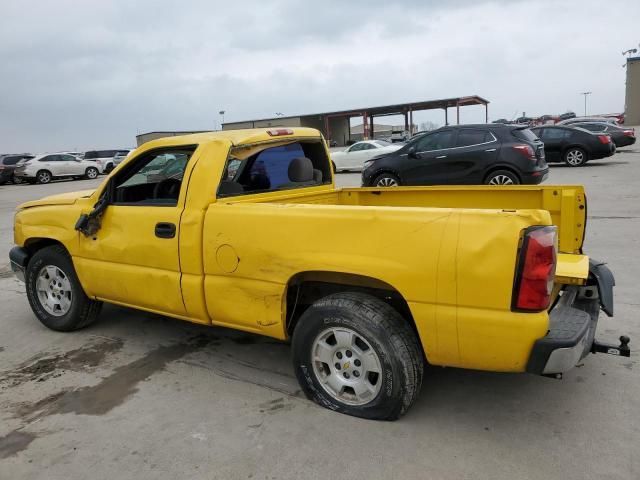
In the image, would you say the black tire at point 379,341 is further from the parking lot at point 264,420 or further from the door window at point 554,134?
the door window at point 554,134

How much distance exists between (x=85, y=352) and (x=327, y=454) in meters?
2.50

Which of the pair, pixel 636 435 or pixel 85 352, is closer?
pixel 636 435

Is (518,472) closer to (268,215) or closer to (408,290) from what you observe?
(408,290)

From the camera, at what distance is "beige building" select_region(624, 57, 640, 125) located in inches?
2190

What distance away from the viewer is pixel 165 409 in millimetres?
3295

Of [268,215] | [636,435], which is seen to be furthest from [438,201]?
[636,435]

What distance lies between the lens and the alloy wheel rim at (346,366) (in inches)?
117

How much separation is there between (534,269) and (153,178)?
3.25 m

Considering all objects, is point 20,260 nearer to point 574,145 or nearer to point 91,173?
point 574,145

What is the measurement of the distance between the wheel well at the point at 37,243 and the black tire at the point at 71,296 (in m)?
0.09

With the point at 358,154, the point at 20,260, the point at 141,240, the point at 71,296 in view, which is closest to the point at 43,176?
the point at 358,154

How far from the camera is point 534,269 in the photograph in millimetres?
2477

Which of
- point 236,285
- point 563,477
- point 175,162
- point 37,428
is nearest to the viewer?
point 563,477

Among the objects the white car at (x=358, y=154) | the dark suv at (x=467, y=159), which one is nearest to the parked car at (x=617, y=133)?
the white car at (x=358, y=154)
